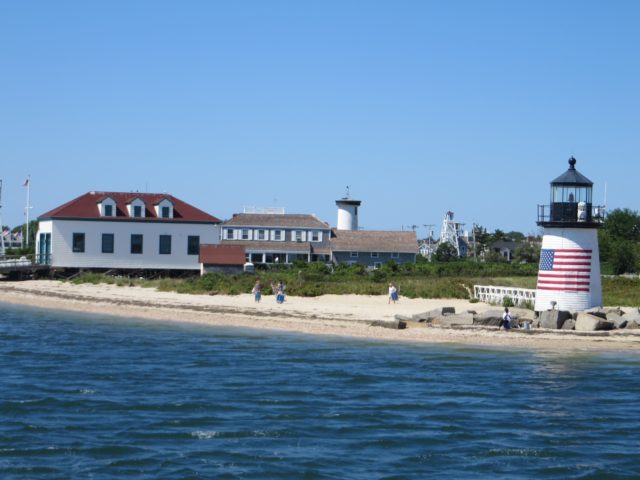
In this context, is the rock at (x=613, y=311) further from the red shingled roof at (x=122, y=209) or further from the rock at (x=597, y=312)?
the red shingled roof at (x=122, y=209)

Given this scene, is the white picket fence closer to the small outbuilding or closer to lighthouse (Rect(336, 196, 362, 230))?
the small outbuilding

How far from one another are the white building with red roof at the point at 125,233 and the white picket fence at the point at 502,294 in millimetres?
19882

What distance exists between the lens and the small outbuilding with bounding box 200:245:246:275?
5759 cm

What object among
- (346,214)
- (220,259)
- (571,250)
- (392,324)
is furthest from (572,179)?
(346,214)

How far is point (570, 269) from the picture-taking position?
34844 mm

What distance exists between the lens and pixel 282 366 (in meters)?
27.4

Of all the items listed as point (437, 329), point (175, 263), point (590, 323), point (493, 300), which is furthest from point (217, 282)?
point (590, 323)

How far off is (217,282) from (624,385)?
29.5 metres

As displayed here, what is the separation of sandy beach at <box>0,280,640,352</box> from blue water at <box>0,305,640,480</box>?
7.23 ft

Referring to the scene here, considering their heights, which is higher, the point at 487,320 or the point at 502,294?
the point at 502,294

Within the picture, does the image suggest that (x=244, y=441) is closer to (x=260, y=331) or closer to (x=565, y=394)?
(x=565, y=394)

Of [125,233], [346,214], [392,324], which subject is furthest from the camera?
[346,214]

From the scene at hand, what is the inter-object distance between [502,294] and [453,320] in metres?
8.58

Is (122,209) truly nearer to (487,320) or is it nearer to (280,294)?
(280,294)
